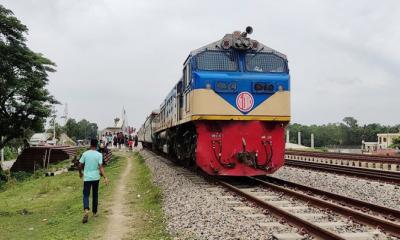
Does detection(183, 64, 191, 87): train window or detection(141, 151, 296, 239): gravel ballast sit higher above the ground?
detection(183, 64, 191, 87): train window

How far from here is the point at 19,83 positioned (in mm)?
29625

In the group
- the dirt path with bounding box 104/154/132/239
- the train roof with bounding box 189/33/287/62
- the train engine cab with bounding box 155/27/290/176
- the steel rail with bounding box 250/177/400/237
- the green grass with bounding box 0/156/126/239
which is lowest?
the green grass with bounding box 0/156/126/239

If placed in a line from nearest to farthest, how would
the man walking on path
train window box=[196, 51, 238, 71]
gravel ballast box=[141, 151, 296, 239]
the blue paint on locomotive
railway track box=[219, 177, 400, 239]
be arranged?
railway track box=[219, 177, 400, 239], gravel ballast box=[141, 151, 296, 239], the man walking on path, the blue paint on locomotive, train window box=[196, 51, 238, 71]

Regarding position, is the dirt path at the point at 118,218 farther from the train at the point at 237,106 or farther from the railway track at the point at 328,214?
the railway track at the point at 328,214

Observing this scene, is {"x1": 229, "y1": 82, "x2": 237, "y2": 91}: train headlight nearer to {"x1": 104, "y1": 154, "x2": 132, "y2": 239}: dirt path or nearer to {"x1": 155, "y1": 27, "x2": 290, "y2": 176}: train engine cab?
{"x1": 155, "y1": 27, "x2": 290, "y2": 176}: train engine cab

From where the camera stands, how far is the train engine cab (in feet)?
42.3

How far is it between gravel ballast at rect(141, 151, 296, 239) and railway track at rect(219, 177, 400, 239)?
12.4 inches

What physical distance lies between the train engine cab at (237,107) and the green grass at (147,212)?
1.75m

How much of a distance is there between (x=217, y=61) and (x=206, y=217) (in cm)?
598

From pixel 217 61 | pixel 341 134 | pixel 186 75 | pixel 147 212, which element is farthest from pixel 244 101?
pixel 341 134

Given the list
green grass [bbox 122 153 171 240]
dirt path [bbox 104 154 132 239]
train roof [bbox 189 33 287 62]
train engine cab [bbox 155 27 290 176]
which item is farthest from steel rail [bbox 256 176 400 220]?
dirt path [bbox 104 154 132 239]

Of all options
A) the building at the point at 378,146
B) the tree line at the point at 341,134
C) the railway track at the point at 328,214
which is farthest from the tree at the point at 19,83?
the tree line at the point at 341,134

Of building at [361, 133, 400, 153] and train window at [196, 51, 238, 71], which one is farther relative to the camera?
building at [361, 133, 400, 153]

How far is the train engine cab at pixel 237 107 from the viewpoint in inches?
507
